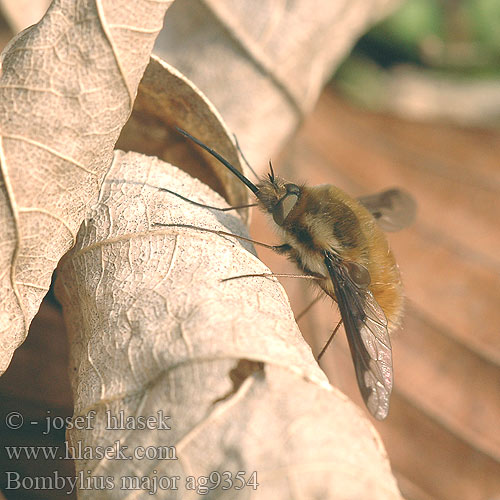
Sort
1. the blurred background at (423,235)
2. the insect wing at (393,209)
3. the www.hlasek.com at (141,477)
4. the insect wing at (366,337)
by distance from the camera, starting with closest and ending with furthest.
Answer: the www.hlasek.com at (141,477) → the insect wing at (366,337) → the blurred background at (423,235) → the insect wing at (393,209)

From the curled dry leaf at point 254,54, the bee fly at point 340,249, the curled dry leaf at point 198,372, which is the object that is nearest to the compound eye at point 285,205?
the bee fly at point 340,249

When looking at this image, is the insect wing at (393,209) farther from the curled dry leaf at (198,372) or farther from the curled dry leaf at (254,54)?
the curled dry leaf at (198,372)

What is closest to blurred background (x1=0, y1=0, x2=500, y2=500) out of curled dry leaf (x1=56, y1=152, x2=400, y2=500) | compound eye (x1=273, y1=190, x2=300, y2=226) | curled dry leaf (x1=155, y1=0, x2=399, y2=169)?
curled dry leaf (x1=155, y1=0, x2=399, y2=169)

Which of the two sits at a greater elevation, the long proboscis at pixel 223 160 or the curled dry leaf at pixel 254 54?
the curled dry leaf at pixel 254 54

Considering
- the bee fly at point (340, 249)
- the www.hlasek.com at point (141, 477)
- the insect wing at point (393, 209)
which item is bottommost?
the www.hlasek.com at point (141, 477)

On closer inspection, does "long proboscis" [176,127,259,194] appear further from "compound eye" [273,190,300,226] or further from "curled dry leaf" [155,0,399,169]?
"curled dry leaf" [155,0,399,169]

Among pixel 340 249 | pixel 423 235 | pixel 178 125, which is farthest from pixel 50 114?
pixel 423 235
